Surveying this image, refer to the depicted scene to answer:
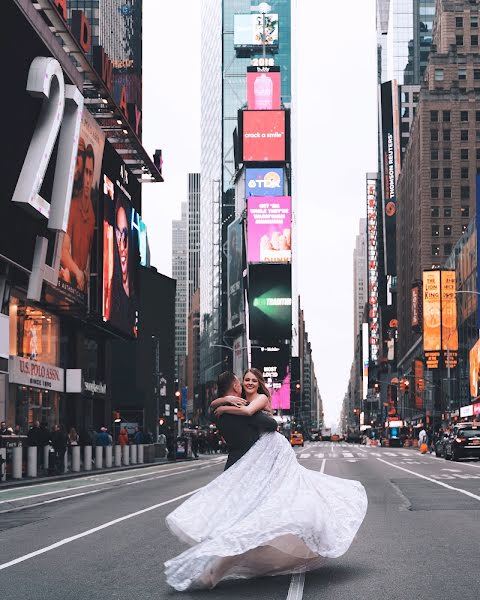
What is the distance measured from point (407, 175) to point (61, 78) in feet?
449

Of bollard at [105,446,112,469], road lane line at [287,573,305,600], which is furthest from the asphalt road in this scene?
bollard at [105,446,112,469]

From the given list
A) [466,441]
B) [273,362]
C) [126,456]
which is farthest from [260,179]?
[466,441]

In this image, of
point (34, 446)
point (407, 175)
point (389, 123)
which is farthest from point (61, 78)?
point (389, 123)

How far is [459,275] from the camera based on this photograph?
117 meters

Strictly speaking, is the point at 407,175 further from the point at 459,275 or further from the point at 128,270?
the point at 128,270

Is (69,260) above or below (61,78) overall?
below

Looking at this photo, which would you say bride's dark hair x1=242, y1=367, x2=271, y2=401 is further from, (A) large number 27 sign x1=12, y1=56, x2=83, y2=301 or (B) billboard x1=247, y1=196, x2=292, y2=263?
(B) billboard x1=247, y1=196, x2=292, y2=263

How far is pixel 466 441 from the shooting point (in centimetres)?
4869

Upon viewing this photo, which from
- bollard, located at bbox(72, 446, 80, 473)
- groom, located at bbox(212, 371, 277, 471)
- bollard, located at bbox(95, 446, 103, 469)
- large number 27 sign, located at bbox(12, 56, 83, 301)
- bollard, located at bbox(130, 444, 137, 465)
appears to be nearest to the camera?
groom, located at bbox(212, 371, 277, 471)

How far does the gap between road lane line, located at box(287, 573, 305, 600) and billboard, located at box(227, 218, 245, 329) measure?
547ft

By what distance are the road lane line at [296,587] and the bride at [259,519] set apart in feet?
0.40

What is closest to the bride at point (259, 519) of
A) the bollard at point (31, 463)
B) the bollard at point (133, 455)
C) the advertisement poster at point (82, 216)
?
the bollard at point (31, 463)

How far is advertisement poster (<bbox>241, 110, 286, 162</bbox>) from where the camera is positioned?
595ft

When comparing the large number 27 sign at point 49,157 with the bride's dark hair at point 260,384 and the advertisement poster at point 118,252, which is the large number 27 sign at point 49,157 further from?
the bride's dark hair at point 260,384
